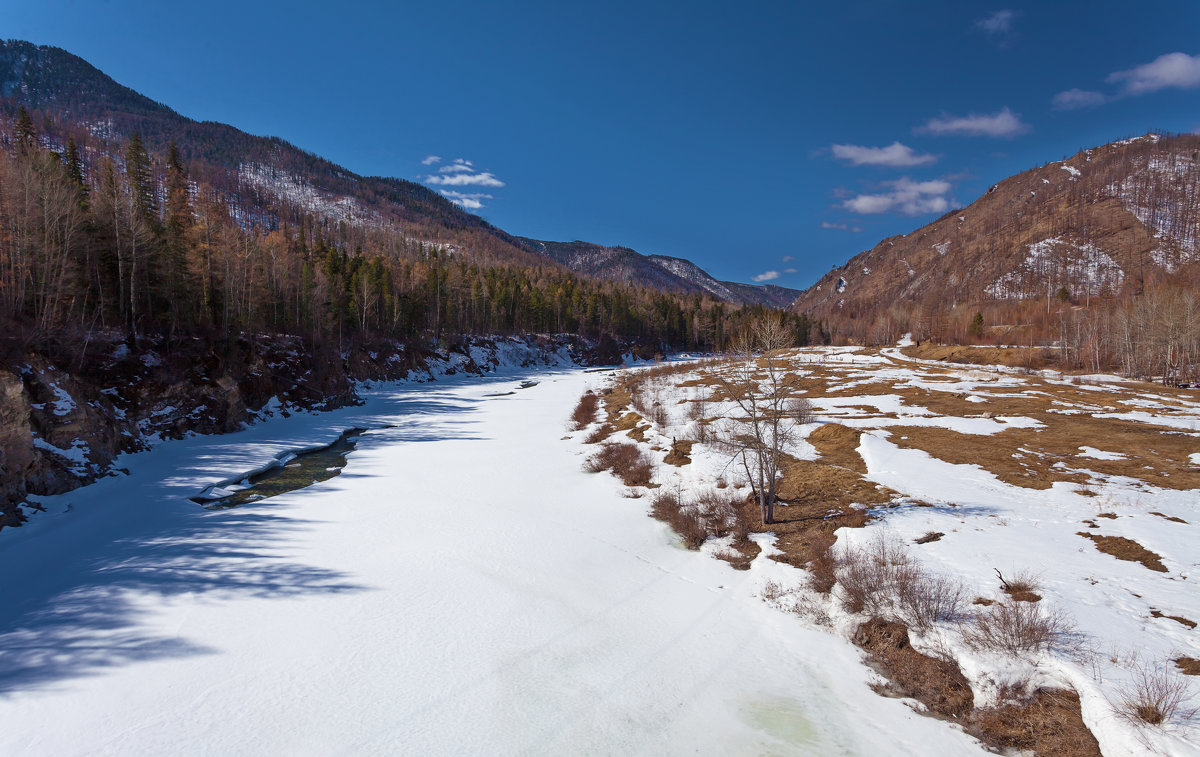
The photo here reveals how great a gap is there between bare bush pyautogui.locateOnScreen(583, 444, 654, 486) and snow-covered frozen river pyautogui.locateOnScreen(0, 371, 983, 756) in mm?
3783

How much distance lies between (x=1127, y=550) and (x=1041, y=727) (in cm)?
784

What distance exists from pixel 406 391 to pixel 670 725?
56.2m

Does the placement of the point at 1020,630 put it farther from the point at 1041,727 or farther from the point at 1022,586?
the point at 1022,586

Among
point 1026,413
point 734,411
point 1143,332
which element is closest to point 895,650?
point 734,411

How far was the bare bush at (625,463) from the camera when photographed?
22184 millimetres

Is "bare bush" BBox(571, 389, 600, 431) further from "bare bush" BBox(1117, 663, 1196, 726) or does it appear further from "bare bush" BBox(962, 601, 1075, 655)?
"bare bush" BBox(1117, 663, 1196, 726)

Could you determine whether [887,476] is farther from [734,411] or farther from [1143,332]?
[1143,332]

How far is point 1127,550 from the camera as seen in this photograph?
1158 centimetres

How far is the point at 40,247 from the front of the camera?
89.5 ft

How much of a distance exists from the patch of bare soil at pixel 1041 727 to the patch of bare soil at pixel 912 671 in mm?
412

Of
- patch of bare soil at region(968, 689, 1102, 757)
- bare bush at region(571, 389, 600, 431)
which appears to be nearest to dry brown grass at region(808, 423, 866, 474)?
patch of bare soil at region(968, 689, 1102, 757)

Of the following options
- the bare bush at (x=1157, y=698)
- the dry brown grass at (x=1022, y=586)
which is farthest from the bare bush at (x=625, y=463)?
the bare bush at (x=1157, y=698)

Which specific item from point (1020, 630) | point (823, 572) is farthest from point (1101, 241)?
point (1020, 630)

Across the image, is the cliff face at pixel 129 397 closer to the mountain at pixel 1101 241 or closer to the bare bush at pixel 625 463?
the bare bush at pixel 625 463
